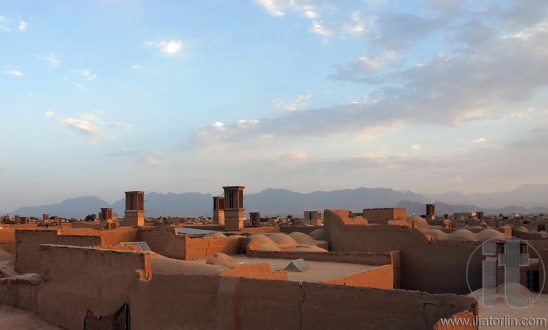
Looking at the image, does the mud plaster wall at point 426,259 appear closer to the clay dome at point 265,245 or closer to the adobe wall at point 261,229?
the clay dome at point 265,245

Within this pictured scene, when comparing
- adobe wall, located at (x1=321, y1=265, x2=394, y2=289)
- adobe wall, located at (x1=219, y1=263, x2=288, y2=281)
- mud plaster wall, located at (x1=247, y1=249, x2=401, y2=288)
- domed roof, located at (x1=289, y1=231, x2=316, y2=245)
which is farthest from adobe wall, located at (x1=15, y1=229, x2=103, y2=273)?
domed roof, located at (x1=289, y1=231, x2=316, y2=245)

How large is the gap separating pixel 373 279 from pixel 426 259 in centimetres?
542

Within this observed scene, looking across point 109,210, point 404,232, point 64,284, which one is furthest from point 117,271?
point 109,210

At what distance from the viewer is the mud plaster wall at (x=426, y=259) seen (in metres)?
20.0

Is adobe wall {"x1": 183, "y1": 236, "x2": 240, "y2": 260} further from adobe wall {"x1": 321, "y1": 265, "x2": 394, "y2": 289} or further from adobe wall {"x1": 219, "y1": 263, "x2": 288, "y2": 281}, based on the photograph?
adobe wall {"x1": 219, "y1": 263, "x2": 288, "y2": 281}

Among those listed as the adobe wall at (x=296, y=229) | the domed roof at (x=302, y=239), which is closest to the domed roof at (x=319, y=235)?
the domed roof at (x=302, y=239)

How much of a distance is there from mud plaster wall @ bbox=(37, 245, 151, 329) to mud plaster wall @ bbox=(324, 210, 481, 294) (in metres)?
12.5

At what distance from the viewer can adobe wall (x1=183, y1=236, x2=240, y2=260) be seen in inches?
837

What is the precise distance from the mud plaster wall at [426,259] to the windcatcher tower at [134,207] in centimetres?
1971

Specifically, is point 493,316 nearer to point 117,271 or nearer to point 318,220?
point 117,271

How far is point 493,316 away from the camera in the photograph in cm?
1348

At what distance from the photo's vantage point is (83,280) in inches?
548

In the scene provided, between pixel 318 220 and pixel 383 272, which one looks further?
pixel 318 220

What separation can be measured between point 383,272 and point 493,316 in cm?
480
